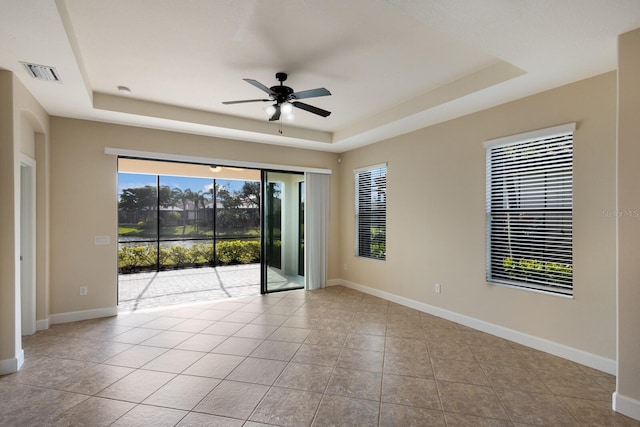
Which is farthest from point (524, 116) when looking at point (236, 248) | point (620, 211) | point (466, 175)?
point (236, 248)

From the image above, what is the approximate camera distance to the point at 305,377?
278cm

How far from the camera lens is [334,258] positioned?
254 inches

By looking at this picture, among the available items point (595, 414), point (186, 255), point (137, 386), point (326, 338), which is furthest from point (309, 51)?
point (186, 255)

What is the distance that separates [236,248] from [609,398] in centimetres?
833

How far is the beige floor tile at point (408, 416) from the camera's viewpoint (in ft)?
7.07

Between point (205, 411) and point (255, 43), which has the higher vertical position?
point (255, 43)

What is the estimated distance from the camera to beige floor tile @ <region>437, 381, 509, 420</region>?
2273mm

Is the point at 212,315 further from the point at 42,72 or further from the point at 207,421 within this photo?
the point at 42,72

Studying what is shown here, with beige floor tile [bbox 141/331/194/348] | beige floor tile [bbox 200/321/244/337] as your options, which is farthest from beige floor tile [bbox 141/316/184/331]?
beige floor tile [bbox 200/321/244/337]

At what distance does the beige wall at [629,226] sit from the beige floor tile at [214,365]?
120 inches

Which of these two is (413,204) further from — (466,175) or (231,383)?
(231,383)

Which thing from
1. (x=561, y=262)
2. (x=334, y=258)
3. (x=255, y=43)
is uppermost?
(x=255, y=43)

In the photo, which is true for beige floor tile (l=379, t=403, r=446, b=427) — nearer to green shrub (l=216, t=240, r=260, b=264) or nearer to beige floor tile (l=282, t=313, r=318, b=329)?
beige floor tile (l=282, t=313, r=318, b=329)

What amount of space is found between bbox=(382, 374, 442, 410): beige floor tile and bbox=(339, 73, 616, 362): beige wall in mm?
1596
